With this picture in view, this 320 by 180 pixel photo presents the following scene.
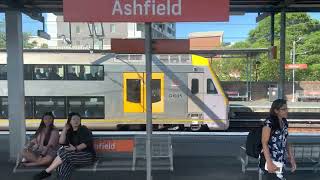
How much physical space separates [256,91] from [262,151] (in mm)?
28865

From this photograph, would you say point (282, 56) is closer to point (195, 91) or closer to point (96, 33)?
point (96, 33)

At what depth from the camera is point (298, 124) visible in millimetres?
18906

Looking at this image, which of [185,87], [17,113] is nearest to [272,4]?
[17,113]

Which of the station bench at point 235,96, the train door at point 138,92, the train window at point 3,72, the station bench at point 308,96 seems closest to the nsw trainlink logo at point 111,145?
the train door at point 138,92

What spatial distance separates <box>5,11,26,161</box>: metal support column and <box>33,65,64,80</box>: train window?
7.86 meters

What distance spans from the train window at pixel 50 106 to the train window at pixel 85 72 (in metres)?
0.92

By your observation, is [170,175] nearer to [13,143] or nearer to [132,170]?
[132,170]

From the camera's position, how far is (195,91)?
53.0 feet

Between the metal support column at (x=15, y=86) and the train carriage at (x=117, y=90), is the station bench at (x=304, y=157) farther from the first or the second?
the train carriage at (x=117, y=90)

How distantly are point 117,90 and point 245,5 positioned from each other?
8208 millimetres

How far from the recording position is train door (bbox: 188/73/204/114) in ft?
52.5

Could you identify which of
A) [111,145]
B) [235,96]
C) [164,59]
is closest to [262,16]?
[111,145]

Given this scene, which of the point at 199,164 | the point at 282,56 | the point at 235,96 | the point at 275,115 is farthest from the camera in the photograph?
the point at 235,96

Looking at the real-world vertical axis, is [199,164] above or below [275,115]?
below
